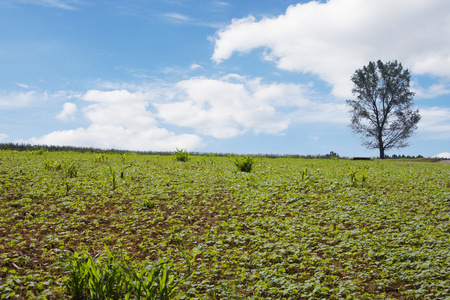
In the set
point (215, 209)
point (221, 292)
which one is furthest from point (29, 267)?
point (215, 209)

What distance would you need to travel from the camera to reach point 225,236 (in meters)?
7.28

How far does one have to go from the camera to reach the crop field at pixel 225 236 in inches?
206

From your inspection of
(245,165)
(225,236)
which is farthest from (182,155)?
(225,236)

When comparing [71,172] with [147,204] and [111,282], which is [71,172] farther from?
[111,282]

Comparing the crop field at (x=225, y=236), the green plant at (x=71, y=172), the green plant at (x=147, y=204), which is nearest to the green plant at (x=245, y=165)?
the crop field at (x=225, y=236)

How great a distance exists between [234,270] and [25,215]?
5.92m

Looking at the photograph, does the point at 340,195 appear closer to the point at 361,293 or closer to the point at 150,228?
the point at 361,293

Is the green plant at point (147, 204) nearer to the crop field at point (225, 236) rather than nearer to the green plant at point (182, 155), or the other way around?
the crop field at point (225, 236)

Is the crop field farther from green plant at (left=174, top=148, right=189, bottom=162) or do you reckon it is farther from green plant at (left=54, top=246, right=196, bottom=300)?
green plant at (left=174, top=148, right=189, bottom=162)

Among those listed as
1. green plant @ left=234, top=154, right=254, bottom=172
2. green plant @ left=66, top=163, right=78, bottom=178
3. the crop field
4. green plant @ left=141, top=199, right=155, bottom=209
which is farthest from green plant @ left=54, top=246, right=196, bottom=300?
green plant @ left=234, top=154, right=254, bottom=172

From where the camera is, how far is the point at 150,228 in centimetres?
781

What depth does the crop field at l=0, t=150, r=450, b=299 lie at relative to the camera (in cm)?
523

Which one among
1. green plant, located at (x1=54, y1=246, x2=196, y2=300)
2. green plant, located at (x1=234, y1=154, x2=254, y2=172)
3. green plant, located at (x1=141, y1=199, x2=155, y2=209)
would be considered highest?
green plant, located at (x1=234, y1=154, x2=254, y2=172)

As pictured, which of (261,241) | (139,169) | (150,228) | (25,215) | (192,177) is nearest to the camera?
(261,241)
